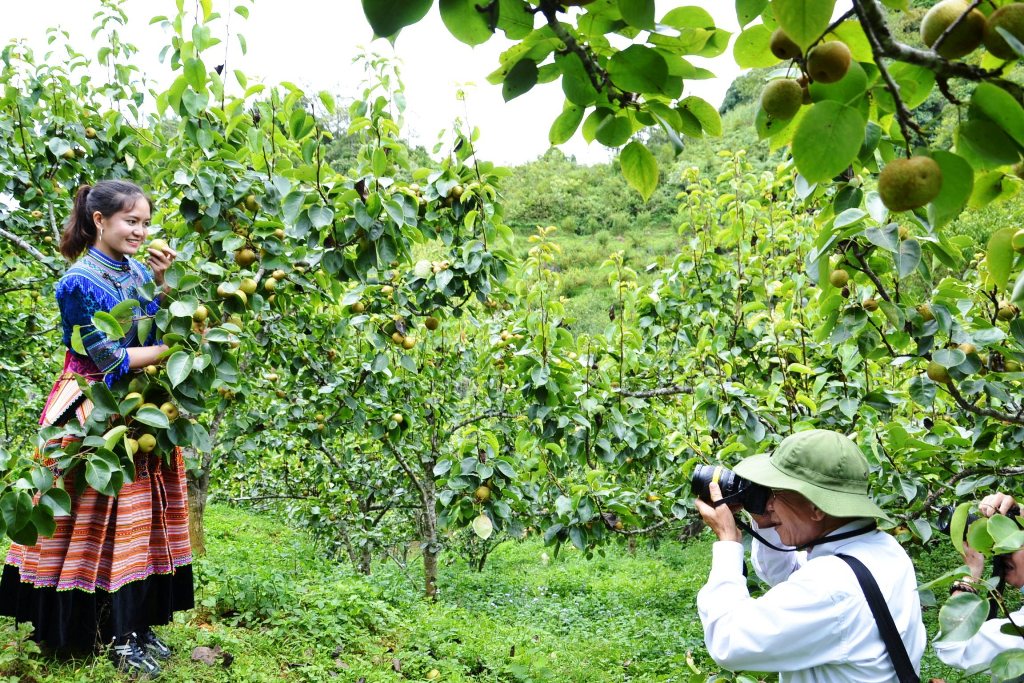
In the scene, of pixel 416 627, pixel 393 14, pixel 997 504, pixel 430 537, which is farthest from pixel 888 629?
pixel 430 537

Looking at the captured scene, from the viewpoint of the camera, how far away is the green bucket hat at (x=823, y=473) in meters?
1.41

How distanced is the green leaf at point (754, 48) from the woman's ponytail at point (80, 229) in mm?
1844

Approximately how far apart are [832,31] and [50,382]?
6069mm

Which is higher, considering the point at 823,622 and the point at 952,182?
the point at 952,182

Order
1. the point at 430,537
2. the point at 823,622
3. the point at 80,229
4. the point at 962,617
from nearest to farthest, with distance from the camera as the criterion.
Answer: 1. the point at 962,617
2. the point at 823,622
3. the point at 80,229
4. the point at 430,537

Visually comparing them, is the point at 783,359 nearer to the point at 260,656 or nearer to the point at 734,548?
the point at 734,548

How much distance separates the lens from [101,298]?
1.87m

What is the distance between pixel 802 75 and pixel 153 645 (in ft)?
8.36

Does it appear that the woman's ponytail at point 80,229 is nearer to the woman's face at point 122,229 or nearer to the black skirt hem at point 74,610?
the woman's face at point 122,229

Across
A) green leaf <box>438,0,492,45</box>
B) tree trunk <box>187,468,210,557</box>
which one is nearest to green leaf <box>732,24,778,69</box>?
green leaf <box>438,0,492,45</box>

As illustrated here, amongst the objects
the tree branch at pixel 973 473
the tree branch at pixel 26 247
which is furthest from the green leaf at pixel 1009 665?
the tree branch at pixel 26 247

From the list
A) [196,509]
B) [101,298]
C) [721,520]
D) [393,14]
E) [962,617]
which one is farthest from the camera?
[196,509]

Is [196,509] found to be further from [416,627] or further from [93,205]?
[93,205]

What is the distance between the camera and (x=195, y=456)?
322cm
